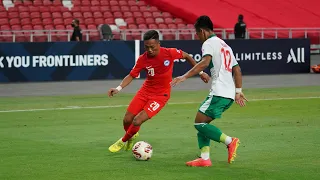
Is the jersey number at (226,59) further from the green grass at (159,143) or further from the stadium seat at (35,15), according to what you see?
the stadium seat at (35,15)

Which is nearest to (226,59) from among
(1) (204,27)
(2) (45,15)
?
(1) (204,27)

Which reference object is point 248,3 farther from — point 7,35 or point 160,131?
point 160,131

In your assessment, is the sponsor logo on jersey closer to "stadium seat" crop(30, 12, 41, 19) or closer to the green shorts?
"stadium seat" crop(30, 12, 41, 19)

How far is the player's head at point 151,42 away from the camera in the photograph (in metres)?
13.1

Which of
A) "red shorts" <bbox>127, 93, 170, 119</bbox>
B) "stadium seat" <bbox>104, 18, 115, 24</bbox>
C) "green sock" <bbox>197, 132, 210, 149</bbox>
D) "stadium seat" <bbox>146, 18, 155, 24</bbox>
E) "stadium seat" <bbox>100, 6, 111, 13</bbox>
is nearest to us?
"green sock" <bbox>197, 132, 210, 149</bbox>

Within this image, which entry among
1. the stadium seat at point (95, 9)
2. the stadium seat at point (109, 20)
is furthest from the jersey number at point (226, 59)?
the stadium seat at point (95, 9)

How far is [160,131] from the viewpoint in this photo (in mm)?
16625

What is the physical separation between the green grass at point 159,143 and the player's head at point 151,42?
174 centimetres

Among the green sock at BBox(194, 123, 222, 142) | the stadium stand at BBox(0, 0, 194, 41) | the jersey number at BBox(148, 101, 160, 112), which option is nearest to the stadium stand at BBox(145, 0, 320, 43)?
the stadium stand at BBox(0, 0, 194, 41)

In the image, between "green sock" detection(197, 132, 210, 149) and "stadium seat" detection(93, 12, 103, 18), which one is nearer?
"green sock" detection(197, 132, 210, 149)

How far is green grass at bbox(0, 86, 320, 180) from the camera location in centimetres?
1147

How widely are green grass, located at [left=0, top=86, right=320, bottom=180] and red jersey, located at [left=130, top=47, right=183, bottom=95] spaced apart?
107 cm

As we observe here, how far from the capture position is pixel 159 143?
14.8 meters

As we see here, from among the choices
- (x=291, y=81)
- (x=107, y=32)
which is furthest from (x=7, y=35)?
(x=291, y=81)
